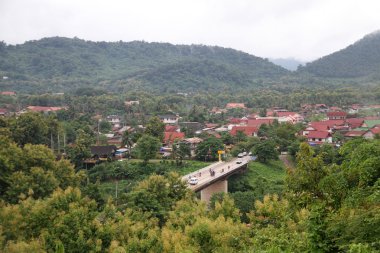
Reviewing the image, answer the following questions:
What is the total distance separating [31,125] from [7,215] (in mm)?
15199

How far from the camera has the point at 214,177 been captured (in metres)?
26.6

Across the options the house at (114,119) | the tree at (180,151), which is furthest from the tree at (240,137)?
the house at (114,119)

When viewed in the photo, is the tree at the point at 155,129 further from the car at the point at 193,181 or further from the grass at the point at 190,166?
the car at the point at 193,181

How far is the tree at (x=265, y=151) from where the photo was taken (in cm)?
3152

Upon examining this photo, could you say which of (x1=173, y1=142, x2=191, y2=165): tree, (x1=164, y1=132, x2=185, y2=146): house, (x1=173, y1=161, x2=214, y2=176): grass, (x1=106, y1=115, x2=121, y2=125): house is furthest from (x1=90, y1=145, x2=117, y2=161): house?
(x1=106, y1=115, x2=121, y2=125): house

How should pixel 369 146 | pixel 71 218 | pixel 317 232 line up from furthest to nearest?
1. pixel 71 218
2. pixel 369 146
3. pixel 317 232

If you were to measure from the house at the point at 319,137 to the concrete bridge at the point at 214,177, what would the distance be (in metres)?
9.87

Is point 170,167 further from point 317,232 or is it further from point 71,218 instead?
point 317,232

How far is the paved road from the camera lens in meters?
25.3

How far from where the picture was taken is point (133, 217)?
695 inches

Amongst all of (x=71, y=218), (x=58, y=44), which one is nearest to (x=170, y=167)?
(x=71, y=218)

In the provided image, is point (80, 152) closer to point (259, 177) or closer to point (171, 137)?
point (171, 137)

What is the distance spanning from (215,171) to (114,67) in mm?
97848

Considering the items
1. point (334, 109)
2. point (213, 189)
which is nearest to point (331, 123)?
point (334, 109)
